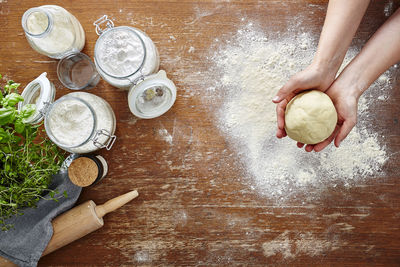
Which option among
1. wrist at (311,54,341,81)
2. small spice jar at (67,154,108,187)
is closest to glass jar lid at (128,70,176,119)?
small spice jar at (67,154,108,187)

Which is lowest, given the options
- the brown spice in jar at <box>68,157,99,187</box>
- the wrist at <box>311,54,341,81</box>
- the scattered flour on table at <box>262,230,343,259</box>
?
the scattered flour on table at <box>262,230,343,259</box>

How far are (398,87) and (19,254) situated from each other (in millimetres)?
1535

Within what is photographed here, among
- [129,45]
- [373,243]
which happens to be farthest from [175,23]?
[373,243]

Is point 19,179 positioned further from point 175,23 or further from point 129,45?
point 175,23

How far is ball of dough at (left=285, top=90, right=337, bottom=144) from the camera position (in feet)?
2.95

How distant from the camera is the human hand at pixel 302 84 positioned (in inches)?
37.1

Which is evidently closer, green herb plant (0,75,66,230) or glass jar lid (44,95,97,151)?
green herb plant (0,75,66,230)

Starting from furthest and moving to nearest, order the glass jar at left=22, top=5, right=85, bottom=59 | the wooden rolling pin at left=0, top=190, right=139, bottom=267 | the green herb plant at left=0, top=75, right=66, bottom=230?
1. the wooden rolling pin at left=0, top=190, right=139, bottom=267
2. the glass jar at left=22, top=5, right=85, bottom=59
3. the green herb plant at left=0, top=75, right=66, bottom=230

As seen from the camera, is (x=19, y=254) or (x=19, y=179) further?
(x=19, y=254)

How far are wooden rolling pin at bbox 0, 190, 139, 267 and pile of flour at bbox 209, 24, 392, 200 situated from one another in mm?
490

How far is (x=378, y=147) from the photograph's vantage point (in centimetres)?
112

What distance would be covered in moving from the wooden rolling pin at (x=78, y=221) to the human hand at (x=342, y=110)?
0.74 m

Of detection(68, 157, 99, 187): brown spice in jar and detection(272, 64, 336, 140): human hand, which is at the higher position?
detection(272, 64, 336, 140): human hand

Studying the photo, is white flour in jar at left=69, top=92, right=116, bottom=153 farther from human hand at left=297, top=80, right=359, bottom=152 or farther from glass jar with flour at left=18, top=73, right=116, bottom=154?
human hand at left=297, top=80, right=359, bottom=152
